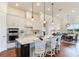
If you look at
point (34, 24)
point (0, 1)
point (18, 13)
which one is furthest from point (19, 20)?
point (0, 1)

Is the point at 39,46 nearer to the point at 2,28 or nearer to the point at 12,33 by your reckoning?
the point at 2,28

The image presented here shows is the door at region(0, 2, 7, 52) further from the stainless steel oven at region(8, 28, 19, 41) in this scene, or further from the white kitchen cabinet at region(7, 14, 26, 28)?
the white kitchen cabinet at region(7, 14, 26, 28)

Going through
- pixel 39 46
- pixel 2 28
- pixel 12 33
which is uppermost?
pixel 2 28

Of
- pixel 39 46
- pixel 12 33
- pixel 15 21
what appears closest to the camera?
pixel 39 46

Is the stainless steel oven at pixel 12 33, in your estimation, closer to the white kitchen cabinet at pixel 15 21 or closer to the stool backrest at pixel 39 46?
the white kitchen cabinet at pixel 15 21

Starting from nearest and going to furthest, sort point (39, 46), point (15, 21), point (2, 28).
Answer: point (39, 46), point (2, 28), point (15, 21)

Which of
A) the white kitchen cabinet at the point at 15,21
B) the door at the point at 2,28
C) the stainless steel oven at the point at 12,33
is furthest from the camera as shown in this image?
the white kitchen cabinet at the point at 15,21

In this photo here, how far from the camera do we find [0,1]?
19.8 feet

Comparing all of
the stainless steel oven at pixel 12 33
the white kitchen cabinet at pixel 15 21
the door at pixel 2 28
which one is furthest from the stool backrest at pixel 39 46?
the white kitchen cabinet at pixel 15 21

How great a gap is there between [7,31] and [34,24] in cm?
291

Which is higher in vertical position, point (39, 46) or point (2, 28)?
point (2, 28)

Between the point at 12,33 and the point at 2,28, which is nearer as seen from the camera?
the point at 2,28

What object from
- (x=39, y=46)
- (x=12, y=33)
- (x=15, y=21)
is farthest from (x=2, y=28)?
(x=39, y=46)

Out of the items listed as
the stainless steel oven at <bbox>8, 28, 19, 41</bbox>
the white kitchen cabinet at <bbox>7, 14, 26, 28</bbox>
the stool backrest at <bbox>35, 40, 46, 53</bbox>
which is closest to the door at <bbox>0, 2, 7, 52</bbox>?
the stainless steel oven at <bbox>8, 28, 19, 41</bbox>
